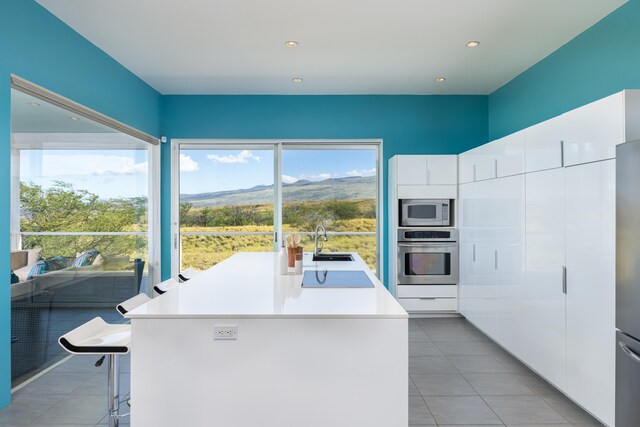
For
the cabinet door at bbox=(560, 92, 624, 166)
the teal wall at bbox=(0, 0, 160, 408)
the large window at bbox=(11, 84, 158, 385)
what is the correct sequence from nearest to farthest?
the cabinet door at bbox=(560, 92, 624, 166) → the teal wall at bbox=(0, 0, 160, 408) → the large window at bbox=(11, 84, 158, 385)

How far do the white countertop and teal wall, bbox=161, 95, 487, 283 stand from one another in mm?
2993

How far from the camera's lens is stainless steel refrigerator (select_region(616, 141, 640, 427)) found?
77.7 inches

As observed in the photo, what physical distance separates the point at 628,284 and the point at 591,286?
16.6 inches

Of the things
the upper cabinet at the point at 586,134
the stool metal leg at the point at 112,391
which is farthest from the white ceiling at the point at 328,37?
the stool metal leg at the point at 112,391

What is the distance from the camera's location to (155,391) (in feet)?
5.80

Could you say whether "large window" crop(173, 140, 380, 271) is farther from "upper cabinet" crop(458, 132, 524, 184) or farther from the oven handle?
"upper cabinet" crop(458, 132, 524, 184)

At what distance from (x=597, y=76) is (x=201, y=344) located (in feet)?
12.2

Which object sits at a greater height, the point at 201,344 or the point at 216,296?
the point at 216,296

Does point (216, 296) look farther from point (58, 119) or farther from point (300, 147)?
point (300, 147)

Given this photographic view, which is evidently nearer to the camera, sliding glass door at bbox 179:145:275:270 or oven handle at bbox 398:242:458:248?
oven handle at bbox 398:242:458:248

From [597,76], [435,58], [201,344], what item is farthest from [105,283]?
[597,76]

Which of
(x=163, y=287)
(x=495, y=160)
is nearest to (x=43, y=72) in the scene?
(x=163, y=287)

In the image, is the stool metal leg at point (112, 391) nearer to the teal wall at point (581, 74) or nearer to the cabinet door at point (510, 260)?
the cabinet door at point (510, 260)

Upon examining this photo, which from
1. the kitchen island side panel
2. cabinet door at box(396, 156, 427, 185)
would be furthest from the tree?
cabinet door at box(396, 156, 427, 185)
